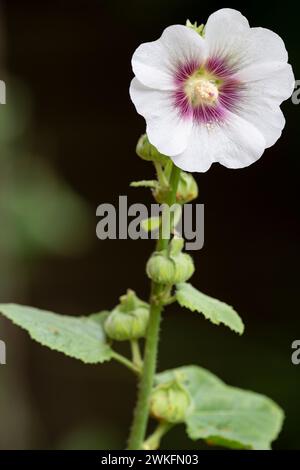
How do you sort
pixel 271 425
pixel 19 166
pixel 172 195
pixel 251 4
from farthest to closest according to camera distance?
pixel 251 4
pixel 19 166
pixel 271 425
pixel 172 195

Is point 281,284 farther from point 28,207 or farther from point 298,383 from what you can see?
point 28,207

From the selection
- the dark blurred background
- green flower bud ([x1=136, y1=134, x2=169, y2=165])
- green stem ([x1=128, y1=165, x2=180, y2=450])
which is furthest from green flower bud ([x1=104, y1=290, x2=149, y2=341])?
the dark blurred background

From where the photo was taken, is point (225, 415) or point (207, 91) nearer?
point (207, 91)

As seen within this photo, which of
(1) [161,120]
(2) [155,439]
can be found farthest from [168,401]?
(1) [161,120]

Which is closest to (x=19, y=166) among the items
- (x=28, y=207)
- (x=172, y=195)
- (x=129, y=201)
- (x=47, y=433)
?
(x=28, y=207)

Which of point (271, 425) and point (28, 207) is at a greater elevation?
point (28, 207)

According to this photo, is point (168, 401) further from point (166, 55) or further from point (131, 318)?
point (166, 55)
